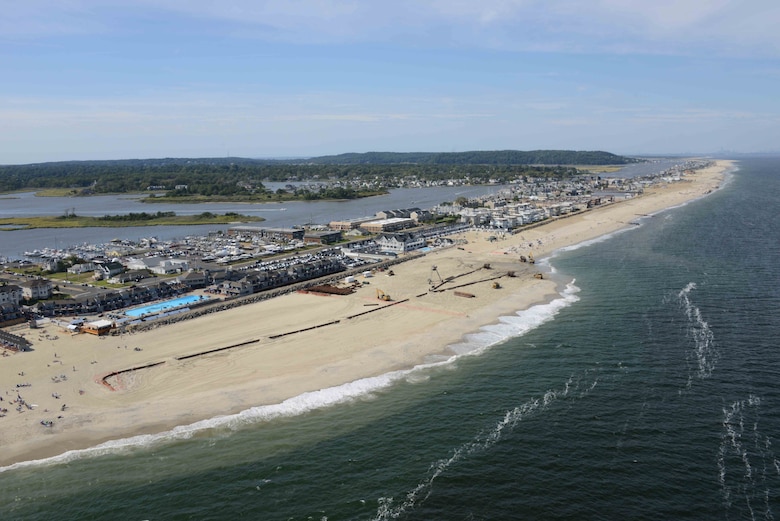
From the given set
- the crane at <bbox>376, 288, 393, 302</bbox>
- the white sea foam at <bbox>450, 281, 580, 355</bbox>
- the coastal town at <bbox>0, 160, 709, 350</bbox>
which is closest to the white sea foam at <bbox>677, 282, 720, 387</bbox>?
the white sea foam at <bbox>450, 281, 580, 355</bbox>

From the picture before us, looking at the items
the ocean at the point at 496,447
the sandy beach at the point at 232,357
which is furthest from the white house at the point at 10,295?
the ocean at the point at 496,447

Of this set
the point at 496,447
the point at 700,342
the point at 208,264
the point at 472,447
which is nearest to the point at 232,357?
the point at 472,447

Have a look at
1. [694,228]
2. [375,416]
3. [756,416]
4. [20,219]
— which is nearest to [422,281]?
[375,416]

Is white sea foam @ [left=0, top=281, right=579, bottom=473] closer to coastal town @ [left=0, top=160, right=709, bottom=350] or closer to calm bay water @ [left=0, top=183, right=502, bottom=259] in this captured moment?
coastal town @ [left=0, top=160, right=709, bottom=350]

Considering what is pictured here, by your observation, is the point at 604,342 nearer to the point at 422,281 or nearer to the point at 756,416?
the point at 756,416

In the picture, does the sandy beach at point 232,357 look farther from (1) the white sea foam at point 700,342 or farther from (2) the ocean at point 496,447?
(1) the white sea foam at point 700,342

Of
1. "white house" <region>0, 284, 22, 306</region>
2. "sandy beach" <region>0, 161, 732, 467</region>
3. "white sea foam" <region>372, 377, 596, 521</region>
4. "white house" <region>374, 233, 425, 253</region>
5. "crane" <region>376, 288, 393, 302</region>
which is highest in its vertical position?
"white house" <region>374, 233, 425, 253</region>
